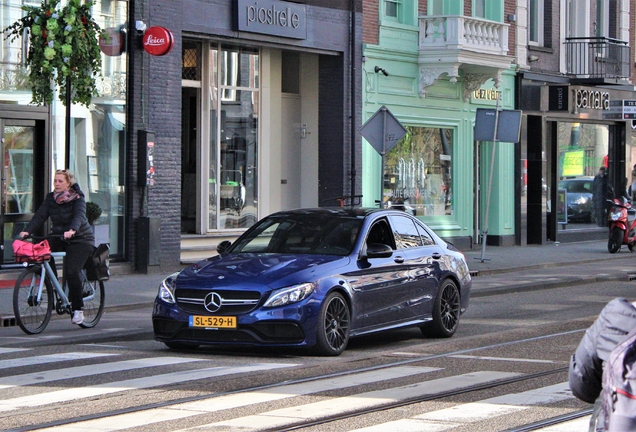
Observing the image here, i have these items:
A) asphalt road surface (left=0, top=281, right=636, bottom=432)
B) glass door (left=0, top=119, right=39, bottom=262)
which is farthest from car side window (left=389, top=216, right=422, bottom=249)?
glass door (left=0, top=119, right=39, bottom=262)

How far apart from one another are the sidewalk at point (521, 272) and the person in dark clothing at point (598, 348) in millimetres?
10826

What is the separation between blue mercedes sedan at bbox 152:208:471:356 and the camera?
10.4 metres

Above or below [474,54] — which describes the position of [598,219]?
below

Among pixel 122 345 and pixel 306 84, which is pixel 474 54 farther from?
pixel 122 345

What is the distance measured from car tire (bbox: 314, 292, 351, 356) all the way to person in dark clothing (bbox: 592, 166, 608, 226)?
23703 mm

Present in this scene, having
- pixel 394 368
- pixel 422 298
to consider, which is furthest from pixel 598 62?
pixel 394 368

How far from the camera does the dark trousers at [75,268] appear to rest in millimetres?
12844

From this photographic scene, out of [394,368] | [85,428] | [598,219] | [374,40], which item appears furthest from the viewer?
[598,219]

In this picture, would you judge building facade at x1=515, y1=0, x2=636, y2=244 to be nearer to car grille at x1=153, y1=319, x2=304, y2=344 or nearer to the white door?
the white door

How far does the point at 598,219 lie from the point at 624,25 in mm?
5847

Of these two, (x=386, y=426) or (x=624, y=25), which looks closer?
(x=386, y=426)

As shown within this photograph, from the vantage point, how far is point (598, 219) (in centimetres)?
3344

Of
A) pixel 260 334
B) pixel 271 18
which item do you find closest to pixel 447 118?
pixel 271 18

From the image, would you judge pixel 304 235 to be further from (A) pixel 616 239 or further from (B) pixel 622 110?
(B) pixel 622 110
